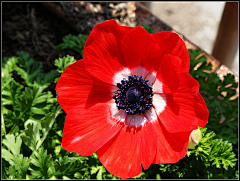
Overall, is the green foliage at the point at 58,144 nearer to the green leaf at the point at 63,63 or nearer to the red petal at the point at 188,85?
the green leaf at the point at 63,63

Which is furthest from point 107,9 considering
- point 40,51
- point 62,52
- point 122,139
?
point 122,139

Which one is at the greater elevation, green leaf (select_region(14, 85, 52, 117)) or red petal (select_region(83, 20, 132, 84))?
red petal (select_region(83, 20, 132, 84))

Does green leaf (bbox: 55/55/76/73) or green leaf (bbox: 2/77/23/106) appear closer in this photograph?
green leaf (bbox: 55/55/76/73)

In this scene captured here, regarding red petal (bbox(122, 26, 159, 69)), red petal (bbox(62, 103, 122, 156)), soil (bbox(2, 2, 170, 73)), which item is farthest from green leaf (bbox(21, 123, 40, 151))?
soil (bbox(2, 2, 170, 73))

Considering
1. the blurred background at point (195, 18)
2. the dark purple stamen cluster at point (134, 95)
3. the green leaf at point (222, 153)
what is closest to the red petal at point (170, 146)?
the dark purple stamen cluster at point (134, 95)

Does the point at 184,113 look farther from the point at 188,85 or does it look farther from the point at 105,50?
the point at 105,50

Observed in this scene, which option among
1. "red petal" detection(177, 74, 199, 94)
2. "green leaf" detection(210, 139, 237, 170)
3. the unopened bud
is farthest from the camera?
"green leaf" detection(210, 139, 237, 170)

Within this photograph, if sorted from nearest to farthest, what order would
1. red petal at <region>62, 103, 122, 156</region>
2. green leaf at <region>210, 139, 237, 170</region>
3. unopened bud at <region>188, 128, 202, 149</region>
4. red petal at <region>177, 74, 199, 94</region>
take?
red petal at <region>177, 74, 199, 94</region>
red petal at <region>62, 103, 122, 156</region>
unopened bud at <region>188, 128, 202, 149</region>
green leaf at <region>210, 139, 237, 170</region>

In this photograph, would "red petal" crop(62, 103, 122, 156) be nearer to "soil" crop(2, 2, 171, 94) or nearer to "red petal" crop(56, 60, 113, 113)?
"red petal" crop(56, 60, 113, 113)
